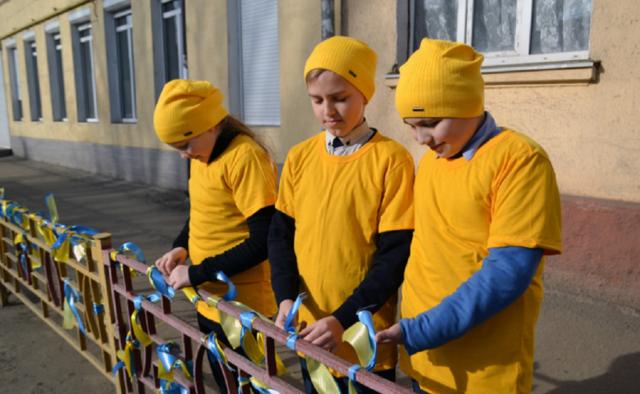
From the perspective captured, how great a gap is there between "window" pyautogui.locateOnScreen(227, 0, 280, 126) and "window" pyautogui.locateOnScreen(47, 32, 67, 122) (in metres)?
7.94

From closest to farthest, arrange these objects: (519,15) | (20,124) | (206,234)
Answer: (206,234) → (519,15) → (20,124)

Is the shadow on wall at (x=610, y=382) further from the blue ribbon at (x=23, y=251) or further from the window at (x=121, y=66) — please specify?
the window at (x=121, y=66)

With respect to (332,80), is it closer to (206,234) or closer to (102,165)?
(206,234)

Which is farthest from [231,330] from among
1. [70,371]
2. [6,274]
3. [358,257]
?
[6,274]

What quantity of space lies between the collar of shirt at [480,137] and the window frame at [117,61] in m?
10.1

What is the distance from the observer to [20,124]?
16.1 m

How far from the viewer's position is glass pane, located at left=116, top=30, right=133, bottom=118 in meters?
10.8

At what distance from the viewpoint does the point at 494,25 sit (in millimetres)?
4406

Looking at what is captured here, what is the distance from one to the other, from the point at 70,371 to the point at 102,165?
9.33m

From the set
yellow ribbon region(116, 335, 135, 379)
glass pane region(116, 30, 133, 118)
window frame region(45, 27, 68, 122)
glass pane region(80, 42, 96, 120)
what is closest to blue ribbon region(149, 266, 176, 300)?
yellow ribbon region(116, 335, 135, 379)

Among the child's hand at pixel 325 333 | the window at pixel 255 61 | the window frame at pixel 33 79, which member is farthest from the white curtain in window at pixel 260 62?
the window frame at pixel 33 79

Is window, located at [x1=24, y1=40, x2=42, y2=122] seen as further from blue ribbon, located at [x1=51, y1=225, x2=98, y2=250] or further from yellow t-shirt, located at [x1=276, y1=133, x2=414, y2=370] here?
yellow t-shirt, located at [x1=276, y1=133, x2=414, y2=370]

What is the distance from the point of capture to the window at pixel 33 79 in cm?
1482

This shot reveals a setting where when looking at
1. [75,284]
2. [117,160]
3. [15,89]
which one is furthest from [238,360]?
[15,89]
